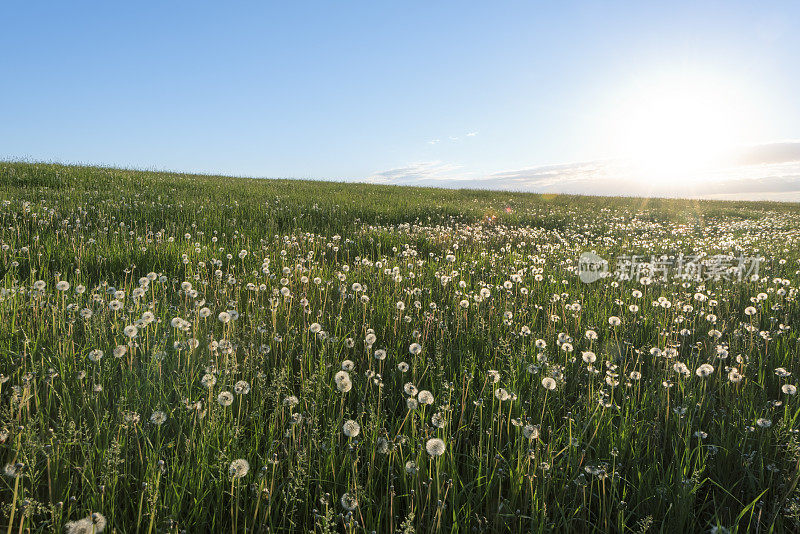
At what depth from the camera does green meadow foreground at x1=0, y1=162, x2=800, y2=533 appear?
1.81 meters

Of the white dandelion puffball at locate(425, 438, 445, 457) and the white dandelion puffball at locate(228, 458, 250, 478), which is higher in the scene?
the white dandelion puffball at locate(425, 438, 445, 457)

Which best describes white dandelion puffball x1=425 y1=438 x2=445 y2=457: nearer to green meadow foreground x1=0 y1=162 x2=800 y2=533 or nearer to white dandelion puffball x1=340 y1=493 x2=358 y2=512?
green meadow foreground x1=0 y1=162 x2=800 y2=533

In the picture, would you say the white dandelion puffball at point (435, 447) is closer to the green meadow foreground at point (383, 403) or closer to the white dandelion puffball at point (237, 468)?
the green meadow foreground at point (383, 403)

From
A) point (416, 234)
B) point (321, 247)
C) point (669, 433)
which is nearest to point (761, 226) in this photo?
point (416, 234)

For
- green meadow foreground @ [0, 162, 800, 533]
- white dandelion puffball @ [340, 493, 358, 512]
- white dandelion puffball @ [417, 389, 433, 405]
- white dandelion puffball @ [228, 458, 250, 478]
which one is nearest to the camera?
Result: white dandelion puffball @ [340, 493, 358, 512]

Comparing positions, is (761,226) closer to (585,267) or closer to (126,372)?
(585,267)

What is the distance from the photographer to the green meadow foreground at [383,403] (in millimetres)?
1807

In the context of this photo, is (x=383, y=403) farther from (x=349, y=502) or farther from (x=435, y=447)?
(x=349, y=502)

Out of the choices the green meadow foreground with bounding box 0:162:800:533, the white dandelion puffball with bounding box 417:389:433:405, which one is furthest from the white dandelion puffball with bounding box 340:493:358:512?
the white dandelion puffball with bounding box 417:389:433:405

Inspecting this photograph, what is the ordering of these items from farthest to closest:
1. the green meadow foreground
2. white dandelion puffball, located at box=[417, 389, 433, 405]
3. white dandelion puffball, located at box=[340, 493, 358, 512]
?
white dandelion puffball, located at box=[417, 389, 433, 405] < the green meadow foreground < white dandelion puffball, located at box=[340, 493, 358, 512]

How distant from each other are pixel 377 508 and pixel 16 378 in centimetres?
237

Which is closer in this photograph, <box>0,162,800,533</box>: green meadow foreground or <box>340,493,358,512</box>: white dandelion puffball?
<box>340,493,358,512</box>: white dandelion puffball

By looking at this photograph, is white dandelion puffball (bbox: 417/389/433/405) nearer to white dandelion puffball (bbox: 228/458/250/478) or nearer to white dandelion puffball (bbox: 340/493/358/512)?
white dandelion puffball (bbox: 340/493/358/512)

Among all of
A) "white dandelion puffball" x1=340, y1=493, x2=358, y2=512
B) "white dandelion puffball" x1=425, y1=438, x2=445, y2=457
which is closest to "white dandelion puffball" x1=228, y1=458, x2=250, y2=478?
"white dandelion puffball" x1=340, y1=493, x2=358, y2=512
